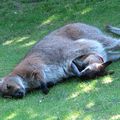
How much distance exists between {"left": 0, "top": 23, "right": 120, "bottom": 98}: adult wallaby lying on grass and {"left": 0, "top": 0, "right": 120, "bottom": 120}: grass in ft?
0.60

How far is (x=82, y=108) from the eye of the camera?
6.64 metres

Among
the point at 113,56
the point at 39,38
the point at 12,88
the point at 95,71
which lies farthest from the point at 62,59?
the point at 39,38

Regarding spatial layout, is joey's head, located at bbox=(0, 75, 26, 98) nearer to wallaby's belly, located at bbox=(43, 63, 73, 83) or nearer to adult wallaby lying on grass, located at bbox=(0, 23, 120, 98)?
adult wallaby lying on grass, located at bbox=(0, 23, 120, 98)

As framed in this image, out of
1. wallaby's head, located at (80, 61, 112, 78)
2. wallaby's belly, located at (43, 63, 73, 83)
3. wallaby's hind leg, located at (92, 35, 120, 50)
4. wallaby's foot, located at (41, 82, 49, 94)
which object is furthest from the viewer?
wallaby's hind leg, located at (92, 35, 120, 50)

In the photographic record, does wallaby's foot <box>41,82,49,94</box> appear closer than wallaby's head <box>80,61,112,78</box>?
Yes

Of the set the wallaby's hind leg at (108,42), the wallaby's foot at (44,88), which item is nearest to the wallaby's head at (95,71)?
the wallaby's foot at (44,88)

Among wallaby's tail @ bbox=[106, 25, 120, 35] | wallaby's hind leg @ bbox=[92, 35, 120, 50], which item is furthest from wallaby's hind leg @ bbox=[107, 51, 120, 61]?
wallaby's tail @ bbox=[106, 25, 120, 35]

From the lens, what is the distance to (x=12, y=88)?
767cm

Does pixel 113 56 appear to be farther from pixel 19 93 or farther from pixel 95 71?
pixel 19 93

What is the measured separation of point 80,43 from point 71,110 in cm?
213

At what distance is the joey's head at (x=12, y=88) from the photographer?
7656 millimetres

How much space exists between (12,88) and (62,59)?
42.3 inches

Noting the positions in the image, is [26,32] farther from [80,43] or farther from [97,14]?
[80,43]

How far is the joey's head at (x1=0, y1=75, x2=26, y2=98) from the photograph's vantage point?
7.66 metres
